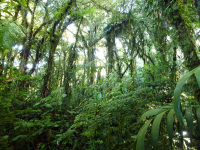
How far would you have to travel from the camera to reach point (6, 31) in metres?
1.25

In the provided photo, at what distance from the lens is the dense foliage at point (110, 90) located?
1.19 m

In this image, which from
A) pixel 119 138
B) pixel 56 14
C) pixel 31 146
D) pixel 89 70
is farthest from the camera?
pixel 89 70

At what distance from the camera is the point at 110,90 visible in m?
2.94

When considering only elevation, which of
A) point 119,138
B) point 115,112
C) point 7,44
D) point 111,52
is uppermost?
point 111,52

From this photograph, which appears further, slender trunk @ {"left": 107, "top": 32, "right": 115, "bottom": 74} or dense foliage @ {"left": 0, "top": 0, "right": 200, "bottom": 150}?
slender trunk @ {"left": 107, "top": 32, "right": 115, "bottom": 74}

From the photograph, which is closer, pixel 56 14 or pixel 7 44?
pixel 7 44

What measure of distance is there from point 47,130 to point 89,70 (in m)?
1.80

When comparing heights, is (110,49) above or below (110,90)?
above

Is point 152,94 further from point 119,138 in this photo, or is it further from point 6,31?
point 6,31

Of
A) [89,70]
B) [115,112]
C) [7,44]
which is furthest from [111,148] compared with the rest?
[89,70]

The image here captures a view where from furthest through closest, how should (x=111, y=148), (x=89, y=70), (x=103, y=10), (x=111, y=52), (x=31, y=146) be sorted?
(x=103, y=10)
(x=111, y=52)
(x=89, y=70)
(x=31, y=146)
(x=111, y=148)

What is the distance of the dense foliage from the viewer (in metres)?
1.19

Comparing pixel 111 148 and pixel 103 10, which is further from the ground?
pixel 103 10

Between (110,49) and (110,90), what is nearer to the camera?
(110,90)
